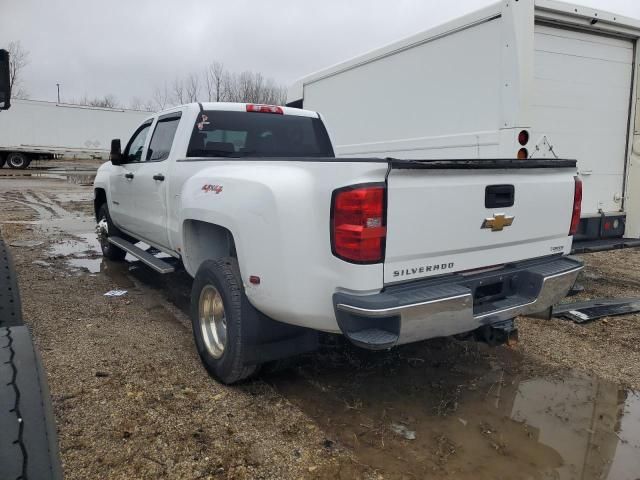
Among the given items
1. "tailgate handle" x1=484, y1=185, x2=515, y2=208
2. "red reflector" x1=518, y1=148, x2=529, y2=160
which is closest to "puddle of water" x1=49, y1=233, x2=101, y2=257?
"red reflector" x1=518, y1=148, x2=529, y2=160

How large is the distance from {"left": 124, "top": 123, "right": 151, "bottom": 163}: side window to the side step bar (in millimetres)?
954

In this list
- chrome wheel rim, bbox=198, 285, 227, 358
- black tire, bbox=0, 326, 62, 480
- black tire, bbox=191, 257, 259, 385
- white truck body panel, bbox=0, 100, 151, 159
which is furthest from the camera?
white truck body panel, bbox=0, 100, 151, 159

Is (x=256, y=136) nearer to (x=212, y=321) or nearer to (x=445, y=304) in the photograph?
(x=212, y=321)

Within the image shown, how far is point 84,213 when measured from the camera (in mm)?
12781

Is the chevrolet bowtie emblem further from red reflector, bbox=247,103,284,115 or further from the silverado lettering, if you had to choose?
red reflector, bbox=247,103,284,115

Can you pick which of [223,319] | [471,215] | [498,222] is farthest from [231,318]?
[498,222]

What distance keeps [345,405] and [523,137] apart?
3.29m

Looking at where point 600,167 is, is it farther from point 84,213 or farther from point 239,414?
point 84,213

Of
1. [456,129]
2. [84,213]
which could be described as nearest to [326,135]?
[456,129]

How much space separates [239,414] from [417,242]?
149 centimetres

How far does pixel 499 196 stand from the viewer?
3.10 meters

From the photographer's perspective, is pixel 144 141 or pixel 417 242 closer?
Answer: pixel 417 242

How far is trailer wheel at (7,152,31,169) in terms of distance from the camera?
29.0 m

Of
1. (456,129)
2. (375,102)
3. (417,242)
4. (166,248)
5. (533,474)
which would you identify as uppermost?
(375,102)
